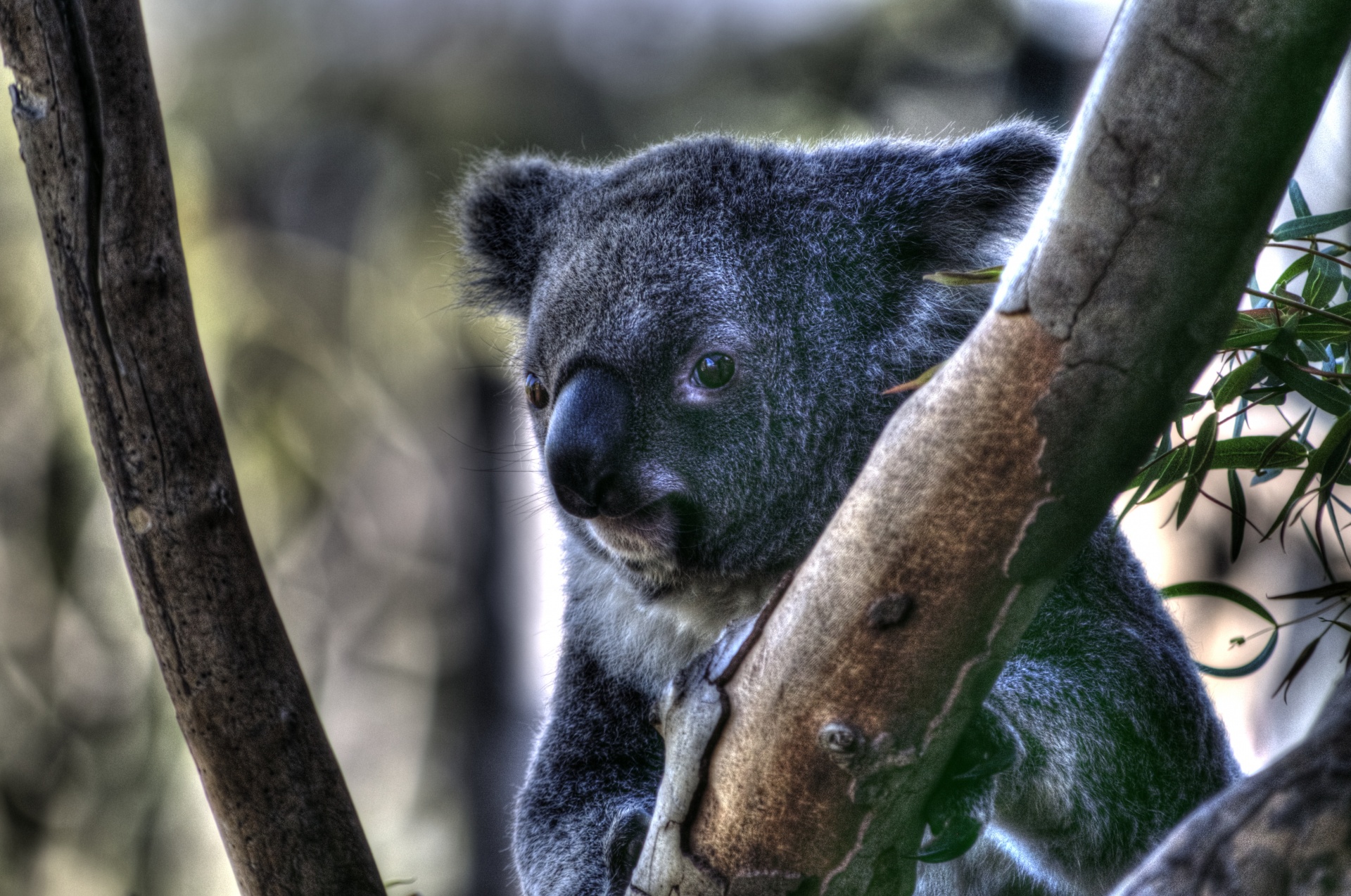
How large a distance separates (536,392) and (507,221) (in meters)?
0.50

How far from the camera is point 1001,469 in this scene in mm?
764

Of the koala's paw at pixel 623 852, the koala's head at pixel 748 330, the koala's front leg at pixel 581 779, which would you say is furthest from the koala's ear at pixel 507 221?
the koala's paw at pixel 623 852

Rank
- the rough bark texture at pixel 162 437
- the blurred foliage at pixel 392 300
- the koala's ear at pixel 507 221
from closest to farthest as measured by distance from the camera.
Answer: the rough bark texture at pixel 162 437
the koala's ear at pixel 507 221
the blurred foliage at pixel 392 300

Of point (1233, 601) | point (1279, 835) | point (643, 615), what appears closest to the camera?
point (1279, 835)

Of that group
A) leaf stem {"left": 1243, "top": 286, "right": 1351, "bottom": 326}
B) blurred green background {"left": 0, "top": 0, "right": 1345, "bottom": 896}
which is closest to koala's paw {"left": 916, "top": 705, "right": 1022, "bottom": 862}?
leaf stem {"left": 1243, "top": 286, "right": 1351, "bottom": 326}

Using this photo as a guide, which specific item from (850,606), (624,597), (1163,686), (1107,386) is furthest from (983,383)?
(624,597)

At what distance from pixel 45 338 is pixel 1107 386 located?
527 centimetres

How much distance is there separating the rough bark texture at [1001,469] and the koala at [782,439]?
421 millimetres

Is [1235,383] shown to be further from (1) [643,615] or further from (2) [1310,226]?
(1) [643,615]

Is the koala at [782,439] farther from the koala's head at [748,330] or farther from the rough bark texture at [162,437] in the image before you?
the rough bark texture at [162,437]

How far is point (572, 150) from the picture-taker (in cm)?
543

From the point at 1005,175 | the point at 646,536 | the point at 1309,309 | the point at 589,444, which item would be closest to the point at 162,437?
the point at 589,444

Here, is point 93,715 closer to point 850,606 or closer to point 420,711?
point 420,711

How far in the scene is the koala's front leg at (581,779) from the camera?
5.55 feet
